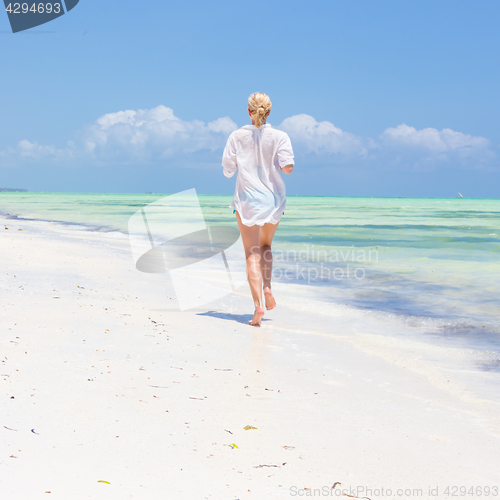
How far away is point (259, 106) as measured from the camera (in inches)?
163

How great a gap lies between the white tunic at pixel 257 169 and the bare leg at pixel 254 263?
12 centimetres

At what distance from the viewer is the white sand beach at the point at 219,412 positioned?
173cm

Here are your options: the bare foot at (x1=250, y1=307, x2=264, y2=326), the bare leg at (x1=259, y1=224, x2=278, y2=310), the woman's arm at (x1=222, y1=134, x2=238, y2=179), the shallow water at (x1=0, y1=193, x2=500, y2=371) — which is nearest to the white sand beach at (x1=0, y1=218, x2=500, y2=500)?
the bare foot at (x1=250, y1=307, x2=264, y2=326)

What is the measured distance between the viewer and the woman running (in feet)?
13.6

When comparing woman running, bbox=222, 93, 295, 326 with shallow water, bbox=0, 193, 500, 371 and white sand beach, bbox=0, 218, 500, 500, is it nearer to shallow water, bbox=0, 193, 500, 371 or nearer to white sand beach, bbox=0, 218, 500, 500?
white sand beach, bbox=0, 218, 500, 500

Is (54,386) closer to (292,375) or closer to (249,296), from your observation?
(292,375)

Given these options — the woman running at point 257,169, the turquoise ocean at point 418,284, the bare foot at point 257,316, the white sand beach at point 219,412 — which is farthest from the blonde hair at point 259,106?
the turquoise ocean at point 418,284

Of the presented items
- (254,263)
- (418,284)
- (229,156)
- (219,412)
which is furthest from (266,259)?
(418,284)

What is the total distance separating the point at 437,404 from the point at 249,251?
2.16m

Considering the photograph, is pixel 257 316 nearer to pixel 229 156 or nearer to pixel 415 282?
pixel 229 156

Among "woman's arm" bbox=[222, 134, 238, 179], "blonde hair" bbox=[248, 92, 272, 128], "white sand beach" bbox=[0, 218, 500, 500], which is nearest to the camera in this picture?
"white sand beach" bbox=[0, 218, 500, 500]

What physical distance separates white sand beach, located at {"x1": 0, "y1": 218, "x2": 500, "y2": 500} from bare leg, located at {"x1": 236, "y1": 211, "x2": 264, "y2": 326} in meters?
0.17

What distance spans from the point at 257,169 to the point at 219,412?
245 centimetres

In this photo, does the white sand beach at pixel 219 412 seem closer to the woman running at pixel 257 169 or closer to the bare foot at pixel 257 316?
the bare foot at pixel 257 316
